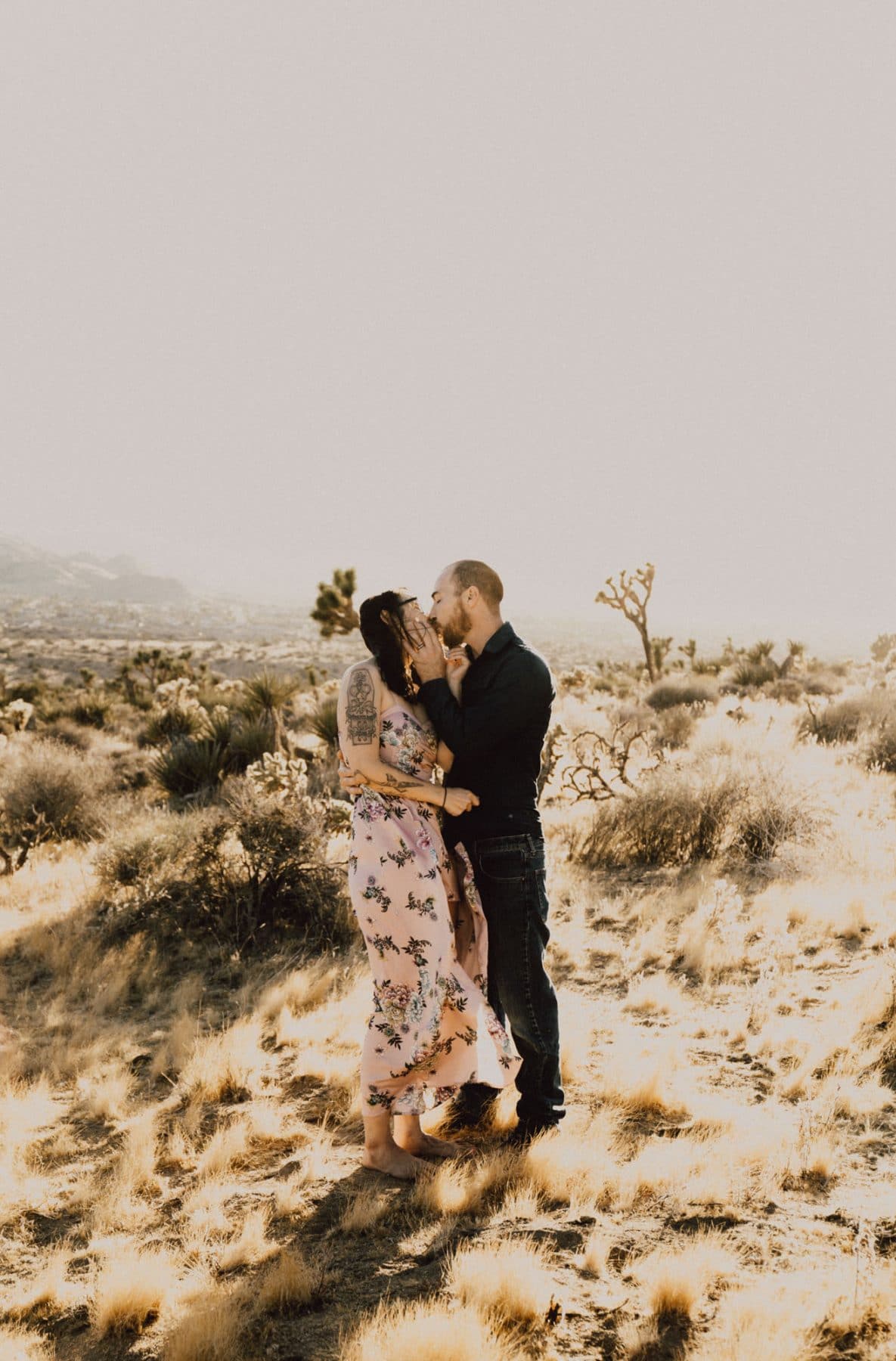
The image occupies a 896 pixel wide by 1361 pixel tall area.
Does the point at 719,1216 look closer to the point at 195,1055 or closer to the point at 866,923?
the point at 195,1055

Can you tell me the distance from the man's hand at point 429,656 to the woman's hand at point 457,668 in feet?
0.67

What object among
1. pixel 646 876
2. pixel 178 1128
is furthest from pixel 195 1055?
pixel 646 876

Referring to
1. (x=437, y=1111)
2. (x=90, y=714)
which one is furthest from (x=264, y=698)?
(x=437, y=1111)

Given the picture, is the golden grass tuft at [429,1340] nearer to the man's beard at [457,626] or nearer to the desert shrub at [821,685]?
the man's beard at [457,626]

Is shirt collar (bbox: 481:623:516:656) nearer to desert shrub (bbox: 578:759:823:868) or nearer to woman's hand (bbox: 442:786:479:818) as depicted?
woman's hand (bbox: 442:786:479:818)

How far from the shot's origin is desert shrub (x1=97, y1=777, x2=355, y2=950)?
6.89 meters

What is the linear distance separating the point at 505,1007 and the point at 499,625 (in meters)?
1.56

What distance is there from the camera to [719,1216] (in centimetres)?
Answer: 328

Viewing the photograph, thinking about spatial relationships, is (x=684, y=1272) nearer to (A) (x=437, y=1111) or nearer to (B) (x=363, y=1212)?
(B) (x=363, y=1212)

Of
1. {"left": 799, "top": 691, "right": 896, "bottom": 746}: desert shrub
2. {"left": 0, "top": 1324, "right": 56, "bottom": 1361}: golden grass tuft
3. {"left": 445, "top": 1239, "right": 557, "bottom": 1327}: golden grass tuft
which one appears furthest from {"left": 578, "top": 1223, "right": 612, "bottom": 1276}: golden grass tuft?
{"left": 799, "top": 691, "right": 896, "bottom": 746}: desert shrub

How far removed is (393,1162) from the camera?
3.73 metres

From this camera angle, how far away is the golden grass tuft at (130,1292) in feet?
9.56

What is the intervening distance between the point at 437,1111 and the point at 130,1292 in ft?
5.52

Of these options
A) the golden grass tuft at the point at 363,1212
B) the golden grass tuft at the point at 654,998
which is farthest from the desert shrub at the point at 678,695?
the golden grass tuft at the point at 363,1212
